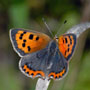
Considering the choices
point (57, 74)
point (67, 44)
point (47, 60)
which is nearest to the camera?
point (57, 74)

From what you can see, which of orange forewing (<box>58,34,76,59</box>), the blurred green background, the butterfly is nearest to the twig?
the butterfly

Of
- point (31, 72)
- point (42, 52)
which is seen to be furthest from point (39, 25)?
point (31, 72)

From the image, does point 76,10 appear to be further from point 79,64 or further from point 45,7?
point 79,64

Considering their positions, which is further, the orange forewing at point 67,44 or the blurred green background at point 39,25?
the blurred green background at point 39,25

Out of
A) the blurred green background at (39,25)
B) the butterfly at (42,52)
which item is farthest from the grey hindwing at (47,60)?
the blurred green background at (39,25)

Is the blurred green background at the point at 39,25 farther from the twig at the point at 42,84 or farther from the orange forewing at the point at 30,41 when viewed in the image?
the twig at the point at 42,84

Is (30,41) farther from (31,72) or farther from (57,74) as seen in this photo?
(57,74)
